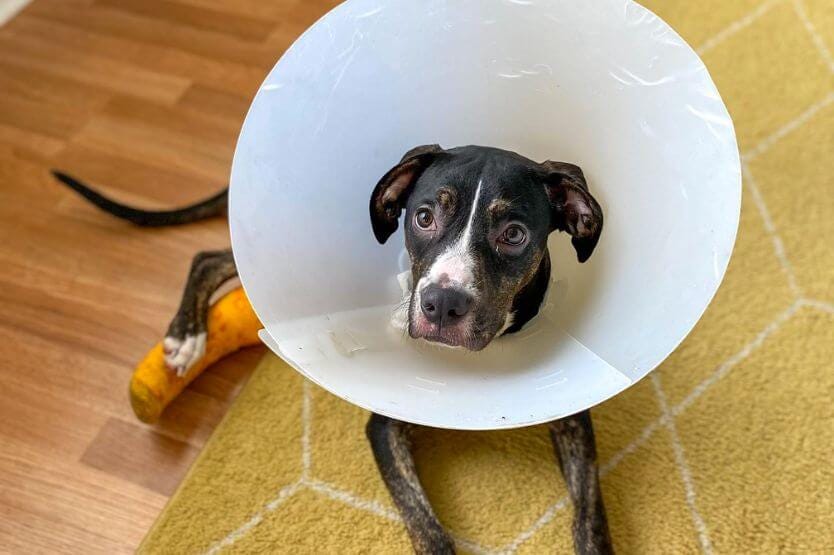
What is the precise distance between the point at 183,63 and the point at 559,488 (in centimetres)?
258

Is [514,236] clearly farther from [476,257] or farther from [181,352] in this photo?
[181,352]

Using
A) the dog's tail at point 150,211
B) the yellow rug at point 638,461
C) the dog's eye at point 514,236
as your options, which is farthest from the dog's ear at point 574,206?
the dog's tail at point 150,211

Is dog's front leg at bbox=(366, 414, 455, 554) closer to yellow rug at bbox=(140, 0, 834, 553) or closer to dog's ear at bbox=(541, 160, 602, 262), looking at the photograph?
yellow rug at bbox=(140, 0, 834, 553)

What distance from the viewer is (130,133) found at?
11.5 ft

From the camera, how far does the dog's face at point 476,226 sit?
1.97 meters

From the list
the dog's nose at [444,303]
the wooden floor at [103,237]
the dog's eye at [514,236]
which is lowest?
the wooden floor at [103,237]

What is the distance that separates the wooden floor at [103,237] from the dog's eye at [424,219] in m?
0.94

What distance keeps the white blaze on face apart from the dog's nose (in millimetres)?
18

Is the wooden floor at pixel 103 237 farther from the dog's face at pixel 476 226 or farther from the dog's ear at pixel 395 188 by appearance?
the dog's face at pixel 476 226

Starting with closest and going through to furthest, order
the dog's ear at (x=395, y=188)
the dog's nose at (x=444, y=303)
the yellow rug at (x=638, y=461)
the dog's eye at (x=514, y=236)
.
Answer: the dog's nose at (x=444, y=303), the dog's eye at (x=514, y=236), the dog's ear at (x=395, y=188), the yellow rug at (x=638, y=461)

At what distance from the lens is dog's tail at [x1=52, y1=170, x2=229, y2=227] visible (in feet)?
10.0

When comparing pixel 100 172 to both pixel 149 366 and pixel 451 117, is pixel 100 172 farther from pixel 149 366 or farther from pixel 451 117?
pixel 451 117

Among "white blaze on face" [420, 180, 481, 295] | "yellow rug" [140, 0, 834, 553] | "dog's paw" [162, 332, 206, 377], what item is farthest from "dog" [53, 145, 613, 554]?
"dog's paw" [162, 332, 206, 377]

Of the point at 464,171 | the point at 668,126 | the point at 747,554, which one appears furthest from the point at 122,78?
the point at 747,554
